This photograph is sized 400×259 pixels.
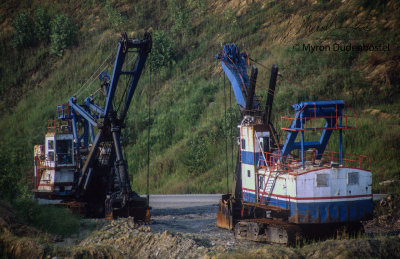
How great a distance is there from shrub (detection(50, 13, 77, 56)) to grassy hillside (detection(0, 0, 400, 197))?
26cm

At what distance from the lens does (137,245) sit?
1747cm

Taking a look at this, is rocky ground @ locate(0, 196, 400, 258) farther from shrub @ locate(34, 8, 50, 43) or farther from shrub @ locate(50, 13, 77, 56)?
shrub @ locate(34, 8, 50, 43)

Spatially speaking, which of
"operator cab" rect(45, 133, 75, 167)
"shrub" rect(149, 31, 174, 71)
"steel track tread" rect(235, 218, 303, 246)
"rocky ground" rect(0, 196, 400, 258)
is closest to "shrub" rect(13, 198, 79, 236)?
"rocky ground" rect(0, 196, 400, 258)

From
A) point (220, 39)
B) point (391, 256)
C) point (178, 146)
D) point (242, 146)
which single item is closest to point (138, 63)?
point (242, 146)

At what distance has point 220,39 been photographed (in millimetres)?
49375

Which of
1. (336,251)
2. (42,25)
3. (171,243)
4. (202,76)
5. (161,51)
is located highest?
(42,25)

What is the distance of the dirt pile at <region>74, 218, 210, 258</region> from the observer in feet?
52.9

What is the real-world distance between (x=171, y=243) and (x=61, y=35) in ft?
146

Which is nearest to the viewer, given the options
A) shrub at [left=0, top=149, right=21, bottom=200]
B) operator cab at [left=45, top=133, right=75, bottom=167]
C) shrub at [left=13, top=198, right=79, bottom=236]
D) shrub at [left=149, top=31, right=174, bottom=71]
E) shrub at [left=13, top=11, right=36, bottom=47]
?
shrub at [left=13, top=198, right=79, bottom=236]

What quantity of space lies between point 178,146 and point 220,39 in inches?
574

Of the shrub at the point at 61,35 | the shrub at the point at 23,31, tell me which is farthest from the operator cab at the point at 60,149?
the shrub at the point at 23,31

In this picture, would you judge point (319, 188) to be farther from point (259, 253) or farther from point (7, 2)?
point (7, 2)

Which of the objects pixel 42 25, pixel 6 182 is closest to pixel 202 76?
pixel 42 25

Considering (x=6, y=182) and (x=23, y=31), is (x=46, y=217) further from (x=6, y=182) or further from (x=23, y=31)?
(x=23, y=31)
